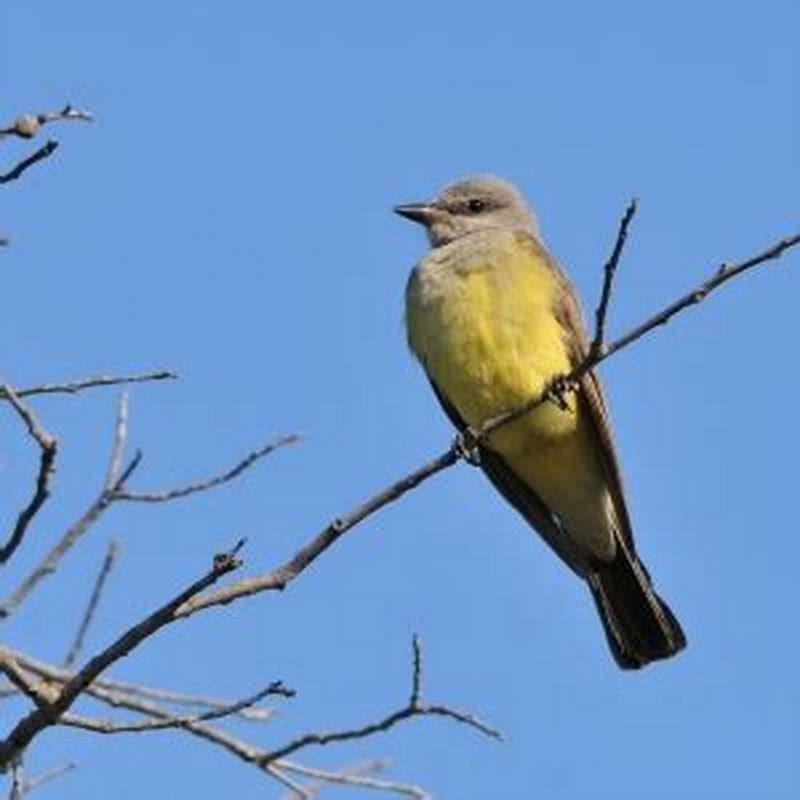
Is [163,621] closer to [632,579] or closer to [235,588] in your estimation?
[235,588]

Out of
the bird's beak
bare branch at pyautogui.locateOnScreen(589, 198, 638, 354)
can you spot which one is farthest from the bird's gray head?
bare branch at pyautogui.locateOnScreen(589, 198, 638, 354)

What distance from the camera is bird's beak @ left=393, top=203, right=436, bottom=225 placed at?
320 inches

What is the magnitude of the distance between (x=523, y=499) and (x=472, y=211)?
1.62 metres

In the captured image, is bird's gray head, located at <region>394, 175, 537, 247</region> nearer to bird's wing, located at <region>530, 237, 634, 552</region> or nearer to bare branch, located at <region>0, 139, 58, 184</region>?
bird's wing, located at <region>530, 237, 634, 552</region>

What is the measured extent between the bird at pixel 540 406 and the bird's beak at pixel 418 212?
560 mm

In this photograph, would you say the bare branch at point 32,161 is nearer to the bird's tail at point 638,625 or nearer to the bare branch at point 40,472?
the bare branch at point 40,472

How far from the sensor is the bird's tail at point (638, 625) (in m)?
6.95

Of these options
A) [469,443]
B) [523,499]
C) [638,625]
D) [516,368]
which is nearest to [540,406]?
[516,368]

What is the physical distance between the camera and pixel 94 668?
3.66 metres

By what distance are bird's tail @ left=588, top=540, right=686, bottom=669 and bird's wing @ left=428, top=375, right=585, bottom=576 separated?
19 cm

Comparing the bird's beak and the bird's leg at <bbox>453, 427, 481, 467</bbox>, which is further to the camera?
the bird's beak

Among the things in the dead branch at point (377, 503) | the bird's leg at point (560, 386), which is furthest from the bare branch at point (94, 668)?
the bird's leg at point (560, 386)

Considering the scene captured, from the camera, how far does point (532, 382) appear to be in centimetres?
673

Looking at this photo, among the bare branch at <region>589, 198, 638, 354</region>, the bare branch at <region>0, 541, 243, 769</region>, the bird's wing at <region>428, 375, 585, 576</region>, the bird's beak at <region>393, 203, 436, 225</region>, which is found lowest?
the bare branch at <region>0, 541, 243, 769</region>
